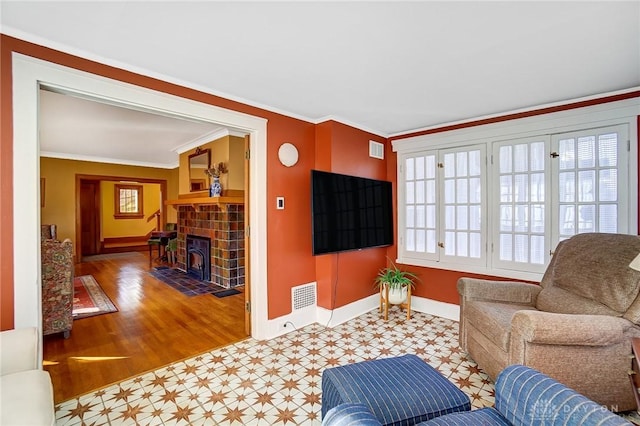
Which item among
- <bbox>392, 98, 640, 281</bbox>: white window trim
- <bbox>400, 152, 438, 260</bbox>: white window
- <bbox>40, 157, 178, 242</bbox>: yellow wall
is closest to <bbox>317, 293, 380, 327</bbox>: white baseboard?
<bbox>392, 98, 640, 281</bbox>: white window trim

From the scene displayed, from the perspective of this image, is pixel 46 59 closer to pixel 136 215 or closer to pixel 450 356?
pixel 450 356

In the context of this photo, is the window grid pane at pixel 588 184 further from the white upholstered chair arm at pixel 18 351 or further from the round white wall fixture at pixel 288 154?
the white upholstered chair arm at pixel 18 351

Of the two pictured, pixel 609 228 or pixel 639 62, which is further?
pixel 609 228

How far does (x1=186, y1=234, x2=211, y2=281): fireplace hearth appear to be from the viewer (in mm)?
5219

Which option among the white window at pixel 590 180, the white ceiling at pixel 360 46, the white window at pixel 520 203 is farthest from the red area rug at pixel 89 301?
the white window at pixel 590 180

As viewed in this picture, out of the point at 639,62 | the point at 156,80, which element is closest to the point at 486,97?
the point at 639,62

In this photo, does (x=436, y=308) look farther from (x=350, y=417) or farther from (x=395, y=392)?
(x=350, y=417)

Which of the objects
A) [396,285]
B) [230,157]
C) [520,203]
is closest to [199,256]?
[230,157]

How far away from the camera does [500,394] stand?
51.1 inches

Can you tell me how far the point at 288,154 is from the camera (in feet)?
10.2

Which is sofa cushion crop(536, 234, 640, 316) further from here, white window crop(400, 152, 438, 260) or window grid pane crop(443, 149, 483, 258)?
white window crop(400, 152, 438, 260)

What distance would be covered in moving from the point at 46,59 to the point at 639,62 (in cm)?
396

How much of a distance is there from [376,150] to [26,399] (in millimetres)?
3722

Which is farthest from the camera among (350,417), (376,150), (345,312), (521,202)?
(376,150)
